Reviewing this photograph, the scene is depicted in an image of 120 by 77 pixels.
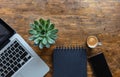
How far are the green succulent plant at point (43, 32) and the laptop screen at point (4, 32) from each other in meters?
0.11

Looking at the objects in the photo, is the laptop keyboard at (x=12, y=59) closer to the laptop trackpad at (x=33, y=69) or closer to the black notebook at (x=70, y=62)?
the laptop trackpad at (x=33, y=69)

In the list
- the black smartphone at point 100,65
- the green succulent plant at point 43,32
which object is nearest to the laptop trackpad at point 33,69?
the green succulent plant at point 43,32

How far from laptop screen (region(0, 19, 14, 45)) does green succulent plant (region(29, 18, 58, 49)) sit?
113 mm

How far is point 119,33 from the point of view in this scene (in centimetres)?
195

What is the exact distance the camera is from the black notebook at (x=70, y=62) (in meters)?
1.90

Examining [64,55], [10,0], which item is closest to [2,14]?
[10,0]

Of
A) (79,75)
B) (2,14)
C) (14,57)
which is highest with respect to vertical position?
(2,14)

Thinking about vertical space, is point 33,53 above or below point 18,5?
below

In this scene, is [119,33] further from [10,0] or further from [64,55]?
[10,0]

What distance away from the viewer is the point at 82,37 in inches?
76.4

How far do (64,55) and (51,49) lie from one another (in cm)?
7

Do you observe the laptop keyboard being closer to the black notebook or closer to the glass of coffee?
the black notebook

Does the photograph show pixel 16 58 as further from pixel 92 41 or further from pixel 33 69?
pixel 92 41

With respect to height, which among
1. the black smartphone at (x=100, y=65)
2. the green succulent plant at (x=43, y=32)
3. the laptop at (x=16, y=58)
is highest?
the green succulent plant at (x=43, y=32)
